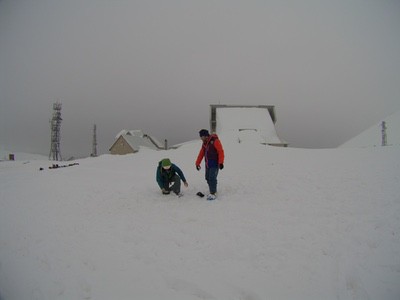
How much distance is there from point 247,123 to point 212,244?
96.3ft

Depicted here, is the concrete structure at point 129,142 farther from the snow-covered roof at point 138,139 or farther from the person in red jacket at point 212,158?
the person in red jacket at point 212,158

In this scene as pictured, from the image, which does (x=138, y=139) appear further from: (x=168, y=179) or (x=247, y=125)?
(x=168, y=179)

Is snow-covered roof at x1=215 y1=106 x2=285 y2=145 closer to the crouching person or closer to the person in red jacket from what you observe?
the crouching person

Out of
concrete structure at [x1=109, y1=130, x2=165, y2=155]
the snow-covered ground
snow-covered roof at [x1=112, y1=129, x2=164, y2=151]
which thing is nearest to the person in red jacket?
the snow-covered ground

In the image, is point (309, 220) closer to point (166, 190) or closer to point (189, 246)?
point (189, 246)

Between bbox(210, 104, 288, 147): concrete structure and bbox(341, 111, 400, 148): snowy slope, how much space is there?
1226 inches

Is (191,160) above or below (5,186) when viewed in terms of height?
above

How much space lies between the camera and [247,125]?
32031 millimetres

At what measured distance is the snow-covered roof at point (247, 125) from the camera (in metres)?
29.5

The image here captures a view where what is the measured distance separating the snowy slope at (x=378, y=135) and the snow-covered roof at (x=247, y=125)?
3176 centimetres

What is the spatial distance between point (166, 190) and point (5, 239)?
416 centimetres

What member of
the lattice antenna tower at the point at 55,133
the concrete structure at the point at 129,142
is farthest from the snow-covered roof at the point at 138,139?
the lattice antenna tower at the point at 55,133

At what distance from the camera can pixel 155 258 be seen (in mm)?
3887

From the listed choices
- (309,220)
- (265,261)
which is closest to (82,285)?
(265,261)
